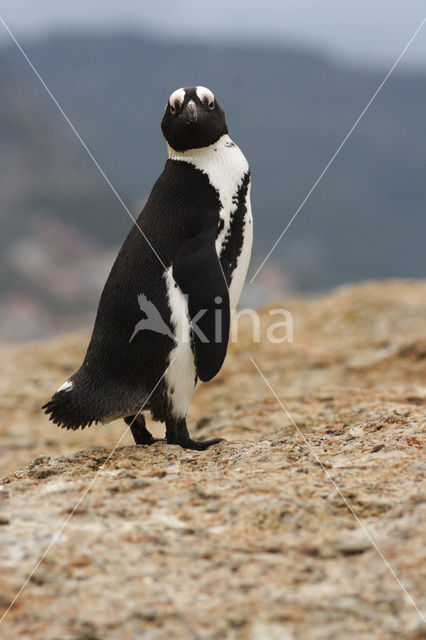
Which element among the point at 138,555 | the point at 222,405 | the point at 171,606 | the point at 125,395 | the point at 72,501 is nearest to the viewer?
the point at 171,606

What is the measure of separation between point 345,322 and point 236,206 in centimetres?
506

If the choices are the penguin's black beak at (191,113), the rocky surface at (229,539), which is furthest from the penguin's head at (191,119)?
the rocky surface at (229,539)

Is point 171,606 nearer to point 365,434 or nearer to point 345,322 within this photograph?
point 365,434

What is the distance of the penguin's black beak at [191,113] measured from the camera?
12.4 feet

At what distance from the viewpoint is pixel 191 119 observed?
148 inches

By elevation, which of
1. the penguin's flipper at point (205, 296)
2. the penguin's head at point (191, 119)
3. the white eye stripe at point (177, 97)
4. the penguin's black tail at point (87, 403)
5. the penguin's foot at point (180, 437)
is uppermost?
the white eye stripe at point (177, 97)

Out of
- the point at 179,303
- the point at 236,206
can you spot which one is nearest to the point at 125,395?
the point at 179,303

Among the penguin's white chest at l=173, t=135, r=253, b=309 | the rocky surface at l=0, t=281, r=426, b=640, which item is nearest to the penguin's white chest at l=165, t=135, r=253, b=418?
the penguin's white chest at l=173, t=135, r=253, b=309

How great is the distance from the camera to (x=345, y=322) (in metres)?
8.71

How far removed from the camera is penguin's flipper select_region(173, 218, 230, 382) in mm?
3592

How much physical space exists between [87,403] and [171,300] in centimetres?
64

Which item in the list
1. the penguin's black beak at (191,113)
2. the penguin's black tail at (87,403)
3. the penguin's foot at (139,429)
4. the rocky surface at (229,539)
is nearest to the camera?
the rocky surface at (229,539)

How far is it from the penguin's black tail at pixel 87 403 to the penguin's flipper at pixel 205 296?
0.39m

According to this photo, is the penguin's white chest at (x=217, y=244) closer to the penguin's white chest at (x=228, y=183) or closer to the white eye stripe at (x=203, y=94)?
the penguin's white chest at (x=228, y=183)
